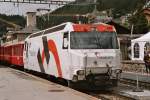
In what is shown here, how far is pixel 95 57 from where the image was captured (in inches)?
754

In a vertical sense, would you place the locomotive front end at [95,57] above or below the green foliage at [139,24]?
below

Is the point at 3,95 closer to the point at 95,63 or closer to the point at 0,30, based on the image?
the point at 95,63

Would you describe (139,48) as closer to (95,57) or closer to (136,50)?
(136,50)

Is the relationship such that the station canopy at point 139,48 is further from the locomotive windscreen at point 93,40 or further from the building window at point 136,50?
the locomotive windscreen at point 93,40

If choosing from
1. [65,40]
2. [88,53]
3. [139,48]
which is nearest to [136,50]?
[139,48]

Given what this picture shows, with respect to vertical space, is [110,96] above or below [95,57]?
below

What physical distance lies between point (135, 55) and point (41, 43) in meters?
19.2

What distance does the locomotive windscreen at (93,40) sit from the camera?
19.7 m

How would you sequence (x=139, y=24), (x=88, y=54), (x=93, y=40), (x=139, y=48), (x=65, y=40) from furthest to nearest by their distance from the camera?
(x=139, y=24) → (x=139, y=48) → (x=65, y=40) → (x=93, y=40) → (x=88, y=54)

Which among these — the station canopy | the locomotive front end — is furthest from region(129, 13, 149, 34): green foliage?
the locomotive front end

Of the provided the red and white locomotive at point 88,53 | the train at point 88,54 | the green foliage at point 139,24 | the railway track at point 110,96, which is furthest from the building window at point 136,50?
the green foliage at point 139,24

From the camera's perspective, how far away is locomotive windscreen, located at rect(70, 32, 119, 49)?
19.7m

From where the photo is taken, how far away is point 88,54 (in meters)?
19.1

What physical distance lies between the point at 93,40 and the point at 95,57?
40.9 inches
